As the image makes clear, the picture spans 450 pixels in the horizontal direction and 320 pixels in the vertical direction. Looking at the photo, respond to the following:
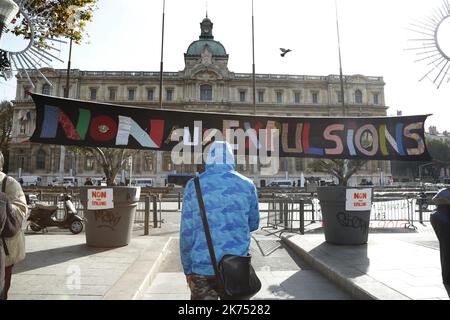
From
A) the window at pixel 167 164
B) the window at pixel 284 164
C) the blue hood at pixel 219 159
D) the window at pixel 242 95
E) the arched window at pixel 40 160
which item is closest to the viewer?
the blue hood at pixel 219 159

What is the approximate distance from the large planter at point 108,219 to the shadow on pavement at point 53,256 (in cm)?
21

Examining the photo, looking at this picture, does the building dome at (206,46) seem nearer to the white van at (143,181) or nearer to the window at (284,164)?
the window at (284,164)

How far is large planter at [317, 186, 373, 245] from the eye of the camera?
6.82 m

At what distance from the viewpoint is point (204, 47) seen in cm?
5803

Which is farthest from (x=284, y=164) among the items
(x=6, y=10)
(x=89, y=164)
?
(x=6, y=10)

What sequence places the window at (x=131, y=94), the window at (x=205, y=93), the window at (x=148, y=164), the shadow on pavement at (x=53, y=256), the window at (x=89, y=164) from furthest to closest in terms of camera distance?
the window at (x=131, y=94) < the window at (x=205, y=93) < the window at (x=148, y=164) < the window at (x=89, y=164) < the shadow on pavement at (x=53, y=256)

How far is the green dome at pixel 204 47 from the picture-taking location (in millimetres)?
58719

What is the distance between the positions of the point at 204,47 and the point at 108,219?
183ft

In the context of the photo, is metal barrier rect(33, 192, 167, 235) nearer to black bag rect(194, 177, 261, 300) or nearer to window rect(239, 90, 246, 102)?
black bag rect(194, 177, 261, 300)

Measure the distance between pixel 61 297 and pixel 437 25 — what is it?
21.4 ft

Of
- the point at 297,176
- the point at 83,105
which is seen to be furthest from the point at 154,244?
the point at 297,176

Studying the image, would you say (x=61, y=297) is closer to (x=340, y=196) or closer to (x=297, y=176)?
(x=340, y=196)

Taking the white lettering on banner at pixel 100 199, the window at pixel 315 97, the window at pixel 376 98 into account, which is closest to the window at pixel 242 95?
the window at pixel 315 97

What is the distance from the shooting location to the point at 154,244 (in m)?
7.01
